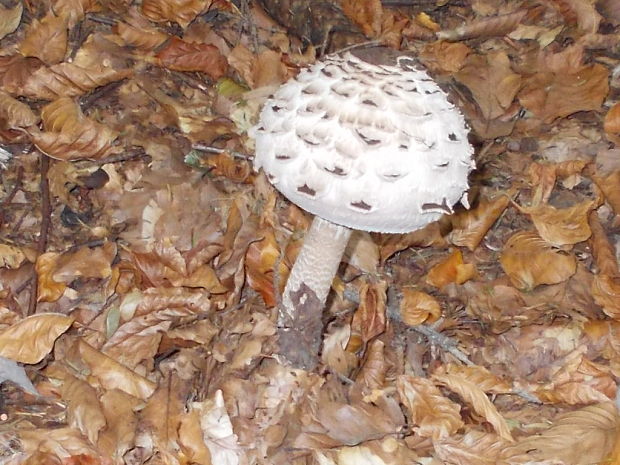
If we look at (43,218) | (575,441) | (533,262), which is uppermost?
(533,262)

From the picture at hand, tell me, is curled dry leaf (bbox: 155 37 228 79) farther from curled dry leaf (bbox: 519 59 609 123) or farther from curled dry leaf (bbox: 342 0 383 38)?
curled dry leaf (bbox: 519 59 609 123)

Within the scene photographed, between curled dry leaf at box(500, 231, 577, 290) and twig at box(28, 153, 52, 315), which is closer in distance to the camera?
twig at box(28, 153, 52, 315)

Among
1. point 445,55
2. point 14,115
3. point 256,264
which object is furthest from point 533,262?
point 14,115

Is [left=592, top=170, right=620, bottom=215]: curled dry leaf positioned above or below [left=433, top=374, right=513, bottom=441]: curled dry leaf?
above

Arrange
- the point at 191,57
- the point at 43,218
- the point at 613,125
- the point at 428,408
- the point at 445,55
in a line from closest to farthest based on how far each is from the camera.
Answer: the point at 428,408 < the point at 43,218 < the point at 613,125 < the point at 191,57 < the point at 445,55

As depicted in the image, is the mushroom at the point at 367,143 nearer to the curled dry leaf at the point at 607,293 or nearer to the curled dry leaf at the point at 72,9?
the curled dry leaf at the point at 607,293

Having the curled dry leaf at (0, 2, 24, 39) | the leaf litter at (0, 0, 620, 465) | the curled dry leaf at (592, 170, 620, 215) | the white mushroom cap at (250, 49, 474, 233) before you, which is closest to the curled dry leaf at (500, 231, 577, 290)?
the leaf litter at (0, 0, 620, 465)

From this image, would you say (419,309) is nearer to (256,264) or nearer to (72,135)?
(256,264)

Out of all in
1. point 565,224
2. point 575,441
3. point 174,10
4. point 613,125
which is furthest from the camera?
point 174,10
